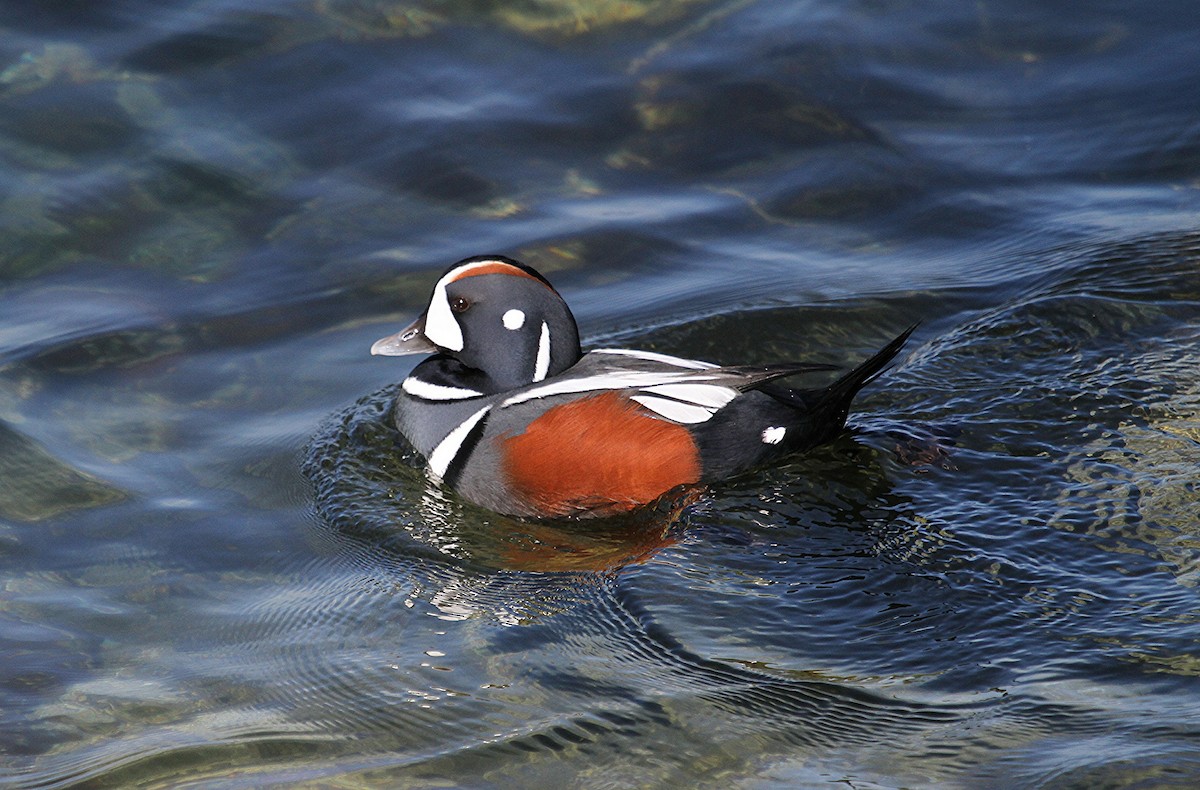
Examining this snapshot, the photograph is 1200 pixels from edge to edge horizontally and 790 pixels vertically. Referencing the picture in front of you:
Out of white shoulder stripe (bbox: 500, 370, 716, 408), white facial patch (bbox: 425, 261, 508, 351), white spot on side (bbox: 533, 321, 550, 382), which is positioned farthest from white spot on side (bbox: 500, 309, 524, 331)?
white shoulder stripe (bbox: 500, 370, 716, 408)

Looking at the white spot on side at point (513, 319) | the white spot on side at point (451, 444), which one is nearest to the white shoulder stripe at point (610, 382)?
the white spot on side at point (451, 444)

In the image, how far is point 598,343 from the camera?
7566mm

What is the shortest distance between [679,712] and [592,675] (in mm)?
392

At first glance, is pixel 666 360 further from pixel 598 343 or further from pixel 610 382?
pixel 598 343

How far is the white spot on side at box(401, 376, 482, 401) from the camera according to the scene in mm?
6516

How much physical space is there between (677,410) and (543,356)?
829 mm

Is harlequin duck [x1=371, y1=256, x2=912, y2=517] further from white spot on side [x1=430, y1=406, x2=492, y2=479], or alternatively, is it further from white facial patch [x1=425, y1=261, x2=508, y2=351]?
white facial patch [x1=425, y1=261, x2=508, y2=351]

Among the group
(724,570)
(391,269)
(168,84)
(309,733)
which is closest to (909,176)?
(391,269)

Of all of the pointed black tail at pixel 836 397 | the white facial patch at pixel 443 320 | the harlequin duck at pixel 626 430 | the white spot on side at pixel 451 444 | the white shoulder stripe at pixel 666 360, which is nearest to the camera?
the pointed black tail at pixel 836 397

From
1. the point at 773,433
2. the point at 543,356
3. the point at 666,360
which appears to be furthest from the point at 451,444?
the point at 773,433

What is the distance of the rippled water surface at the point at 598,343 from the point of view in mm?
4484

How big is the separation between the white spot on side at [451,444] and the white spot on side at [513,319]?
1.36 feet

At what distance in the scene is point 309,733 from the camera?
4.55 meters

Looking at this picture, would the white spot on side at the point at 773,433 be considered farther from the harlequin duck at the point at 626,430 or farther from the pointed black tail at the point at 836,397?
the pointed black tail at the point at 836,397
